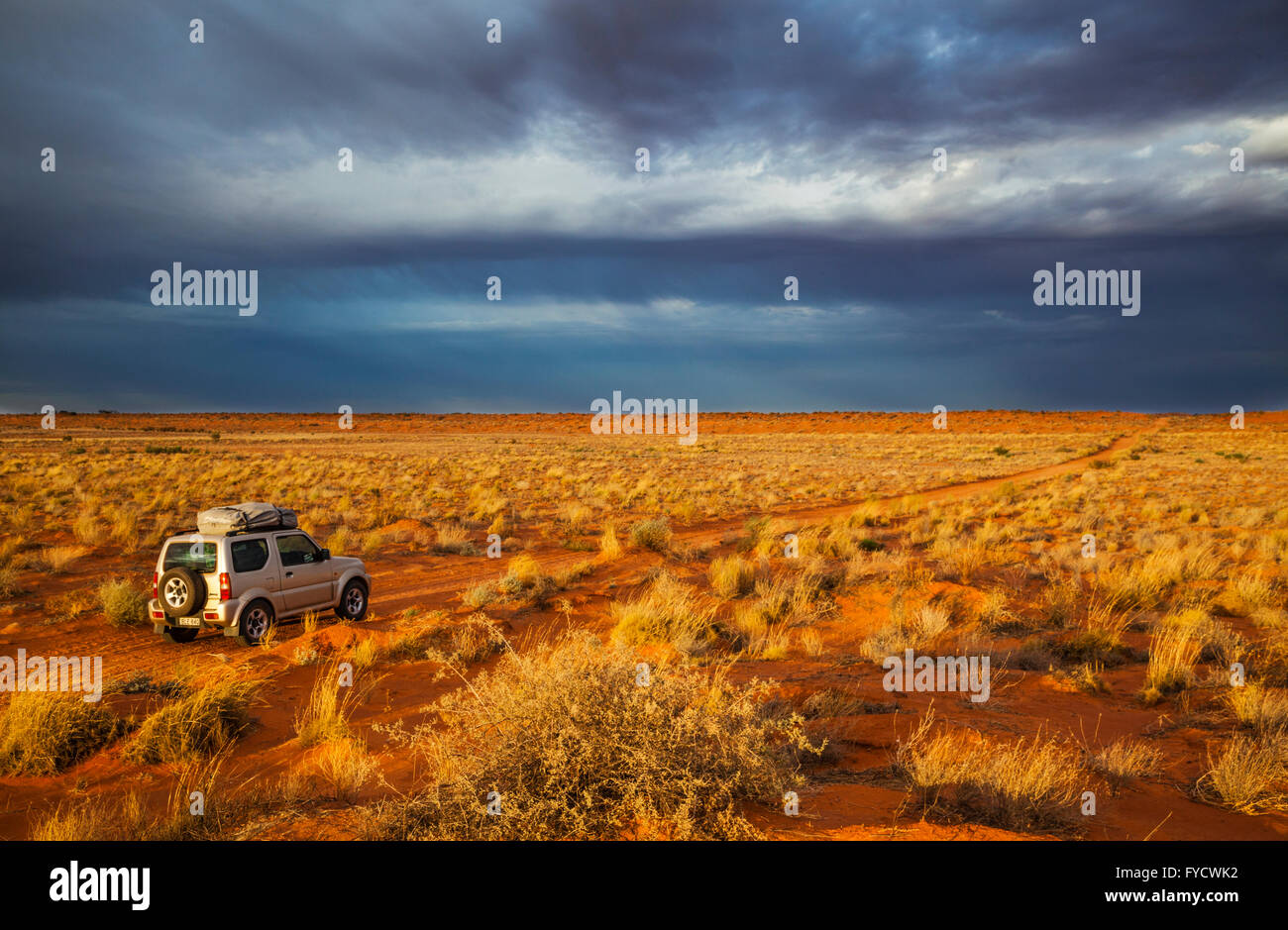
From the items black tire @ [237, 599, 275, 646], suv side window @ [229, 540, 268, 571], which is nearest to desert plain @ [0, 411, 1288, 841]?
black tire @ [237, 599, 275, 646]

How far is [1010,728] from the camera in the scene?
7.10m

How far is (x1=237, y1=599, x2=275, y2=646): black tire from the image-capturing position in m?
10.0

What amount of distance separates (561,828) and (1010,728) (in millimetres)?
4938

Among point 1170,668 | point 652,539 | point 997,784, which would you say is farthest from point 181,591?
point 1170,668

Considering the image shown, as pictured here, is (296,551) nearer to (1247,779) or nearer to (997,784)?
(997,784)

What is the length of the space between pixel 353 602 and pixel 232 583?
2.24 m

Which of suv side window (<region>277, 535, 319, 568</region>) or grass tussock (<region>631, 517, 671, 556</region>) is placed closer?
suv side window (<region>277, 535, 319, 568</region>)

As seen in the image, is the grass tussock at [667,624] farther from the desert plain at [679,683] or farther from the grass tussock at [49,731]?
the grass tussock at [49,731]

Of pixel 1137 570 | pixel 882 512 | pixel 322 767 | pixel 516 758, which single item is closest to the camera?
pixel 516 758

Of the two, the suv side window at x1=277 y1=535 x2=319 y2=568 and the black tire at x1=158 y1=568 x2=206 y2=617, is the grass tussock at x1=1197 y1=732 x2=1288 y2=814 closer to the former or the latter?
the suv side window at x1=277 y1=535 x2=319 y2=568

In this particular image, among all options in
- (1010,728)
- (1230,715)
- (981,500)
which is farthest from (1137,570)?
(981,500)

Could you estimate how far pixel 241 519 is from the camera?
33.5ft
